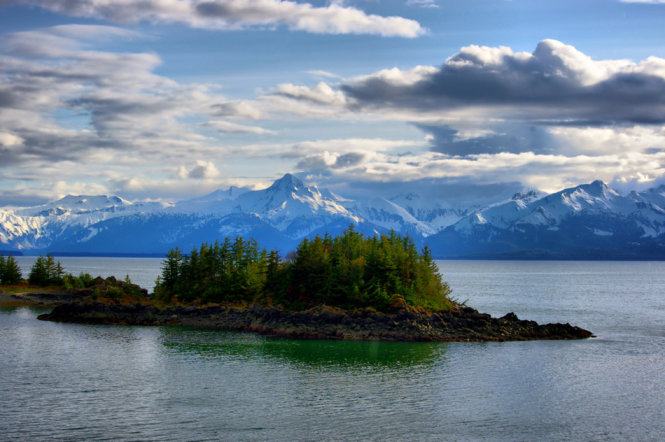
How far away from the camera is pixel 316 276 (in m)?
121

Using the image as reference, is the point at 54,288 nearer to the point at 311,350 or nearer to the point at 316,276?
the point at 316,276

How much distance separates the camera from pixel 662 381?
238 ft

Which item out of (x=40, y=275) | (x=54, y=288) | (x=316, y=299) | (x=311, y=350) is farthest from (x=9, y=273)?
(x=311, y=350)

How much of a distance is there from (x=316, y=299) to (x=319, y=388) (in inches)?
1994

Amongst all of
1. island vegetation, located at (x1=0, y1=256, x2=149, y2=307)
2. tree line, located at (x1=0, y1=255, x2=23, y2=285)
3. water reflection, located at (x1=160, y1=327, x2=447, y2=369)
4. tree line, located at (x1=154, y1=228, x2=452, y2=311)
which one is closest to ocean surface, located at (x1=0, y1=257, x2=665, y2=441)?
water reflection, located at (x1=160, y1=327, x2=447, y2=369)

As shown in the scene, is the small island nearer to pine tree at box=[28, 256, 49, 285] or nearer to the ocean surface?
the ocean surface

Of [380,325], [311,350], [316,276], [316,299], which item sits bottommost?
[311,350]

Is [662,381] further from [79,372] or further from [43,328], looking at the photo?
[43,328]

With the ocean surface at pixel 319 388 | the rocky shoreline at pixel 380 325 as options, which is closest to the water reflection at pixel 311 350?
the ocean surface at pixel 319 388

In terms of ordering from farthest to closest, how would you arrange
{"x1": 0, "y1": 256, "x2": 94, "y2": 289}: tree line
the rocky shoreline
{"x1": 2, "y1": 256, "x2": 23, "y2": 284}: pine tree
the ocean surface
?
{"x1": 2, "y1": 256, "x2": 23, "y2": 284}: pine tree → {"x1": 0, "y1": 256, "x2": 94, "y2": 289}: tree line → the rocky shoreline → the ocean surface

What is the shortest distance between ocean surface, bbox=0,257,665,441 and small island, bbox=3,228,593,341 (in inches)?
226

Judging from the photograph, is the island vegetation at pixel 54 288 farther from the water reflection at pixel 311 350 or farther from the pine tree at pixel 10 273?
the water reflection at pixel 311 350

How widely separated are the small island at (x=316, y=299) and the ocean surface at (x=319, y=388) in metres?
5.74

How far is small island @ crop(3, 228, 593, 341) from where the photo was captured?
104 metres
